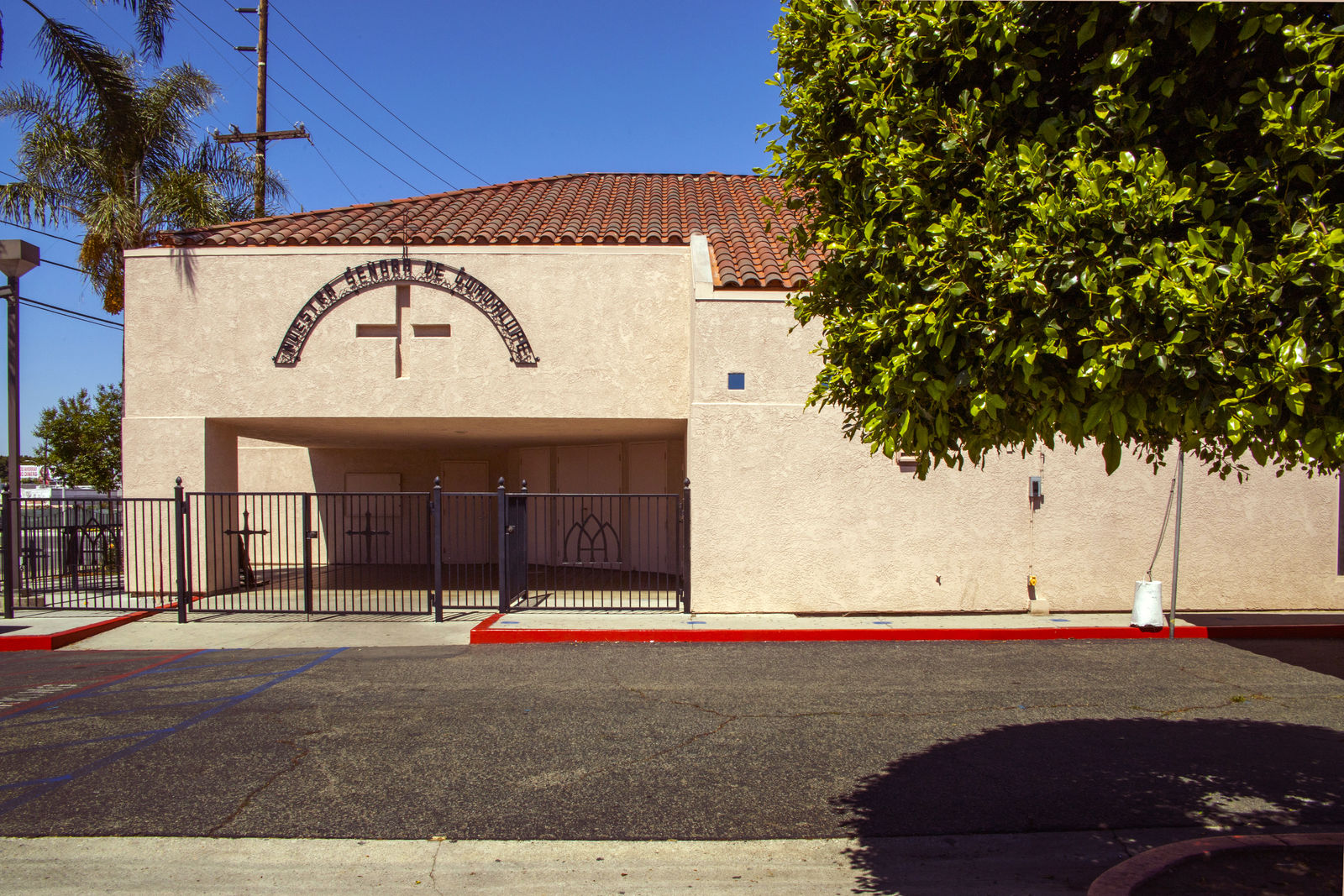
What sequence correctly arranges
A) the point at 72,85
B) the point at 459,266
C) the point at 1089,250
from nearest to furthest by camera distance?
the point at 1089,250 < the point at 72,85 < the point at 459,266

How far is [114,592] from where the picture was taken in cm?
1459

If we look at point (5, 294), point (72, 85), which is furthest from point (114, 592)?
point (72, 85)

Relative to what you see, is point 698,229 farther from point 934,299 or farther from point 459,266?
point 934,299

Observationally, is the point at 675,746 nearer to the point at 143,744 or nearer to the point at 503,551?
the point at 143,744

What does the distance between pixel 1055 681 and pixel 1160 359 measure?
21.9 feet

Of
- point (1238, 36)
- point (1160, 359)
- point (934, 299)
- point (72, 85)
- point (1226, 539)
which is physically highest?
point (72, 85)

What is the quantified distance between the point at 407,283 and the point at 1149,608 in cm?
1151

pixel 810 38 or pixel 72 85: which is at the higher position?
pixel 72 85

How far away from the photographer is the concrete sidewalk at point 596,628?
37.2 ft

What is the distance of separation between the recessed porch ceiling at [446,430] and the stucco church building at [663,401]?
0.14m

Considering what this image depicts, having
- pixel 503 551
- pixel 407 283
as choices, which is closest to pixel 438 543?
pixel 503 551

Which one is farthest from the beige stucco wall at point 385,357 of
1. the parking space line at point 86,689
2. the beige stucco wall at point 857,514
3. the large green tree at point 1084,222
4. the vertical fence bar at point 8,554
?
the large green tree at point 1084,222

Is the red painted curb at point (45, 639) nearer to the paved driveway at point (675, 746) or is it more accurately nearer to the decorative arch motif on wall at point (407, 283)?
the paved driveway at point (675, 746)

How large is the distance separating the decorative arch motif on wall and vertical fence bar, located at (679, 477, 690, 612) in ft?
11.0
